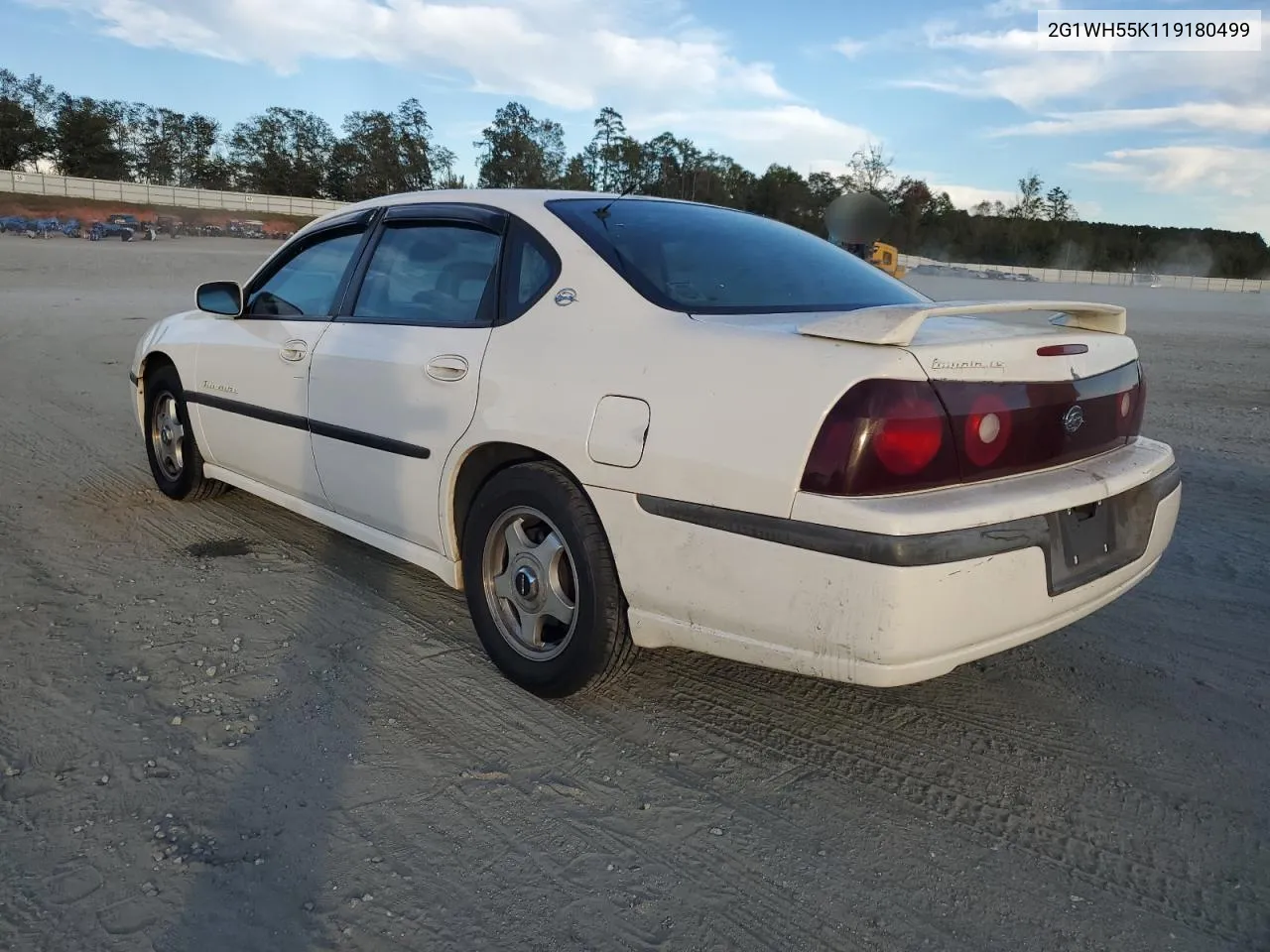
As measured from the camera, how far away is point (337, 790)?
2.38 metres

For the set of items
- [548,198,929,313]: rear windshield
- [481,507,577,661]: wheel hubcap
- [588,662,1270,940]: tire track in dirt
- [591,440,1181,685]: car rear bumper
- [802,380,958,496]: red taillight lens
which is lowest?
[588,662,1270,940]: tire track in dirt

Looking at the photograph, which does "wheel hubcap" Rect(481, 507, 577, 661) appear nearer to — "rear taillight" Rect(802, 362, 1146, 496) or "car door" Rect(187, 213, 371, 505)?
"rear taillight" Rect(802, 362, 1146, 496)

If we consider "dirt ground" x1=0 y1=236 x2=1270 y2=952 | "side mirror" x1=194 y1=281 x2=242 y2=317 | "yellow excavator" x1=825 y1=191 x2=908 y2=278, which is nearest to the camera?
"dirt ground" x1=0 y1=236 x2=1270 y2=952

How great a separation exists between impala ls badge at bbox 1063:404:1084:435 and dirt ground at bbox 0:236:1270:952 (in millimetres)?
930

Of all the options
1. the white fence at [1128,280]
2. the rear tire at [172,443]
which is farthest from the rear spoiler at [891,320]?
the white fence at [1128,280]

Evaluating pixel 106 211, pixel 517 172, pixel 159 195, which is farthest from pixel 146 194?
pixel 517 172

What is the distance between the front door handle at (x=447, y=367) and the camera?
9.63 ft

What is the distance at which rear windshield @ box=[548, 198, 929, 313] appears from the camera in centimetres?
277

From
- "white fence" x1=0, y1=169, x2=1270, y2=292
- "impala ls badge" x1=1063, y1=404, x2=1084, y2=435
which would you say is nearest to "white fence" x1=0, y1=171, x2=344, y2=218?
"white fence" x1=0, y1=169, x2=1270, y2=292

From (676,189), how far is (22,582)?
7514 cm

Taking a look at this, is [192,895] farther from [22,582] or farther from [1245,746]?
[1245,746]

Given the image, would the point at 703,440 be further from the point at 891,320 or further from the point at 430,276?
the point at 430,276

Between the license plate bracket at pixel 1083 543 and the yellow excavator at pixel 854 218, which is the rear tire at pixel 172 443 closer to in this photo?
the license plate bracket at pixel 1083 543

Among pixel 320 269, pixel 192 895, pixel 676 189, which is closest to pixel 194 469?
pixel 320 269
